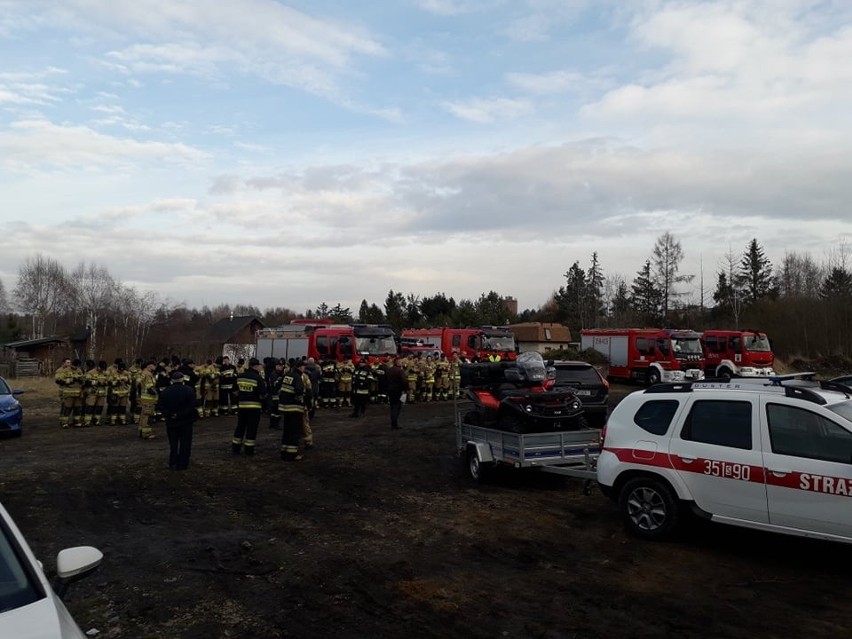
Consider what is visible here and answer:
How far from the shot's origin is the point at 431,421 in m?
18.2

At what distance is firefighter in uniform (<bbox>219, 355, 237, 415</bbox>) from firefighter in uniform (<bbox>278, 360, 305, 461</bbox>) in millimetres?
6263

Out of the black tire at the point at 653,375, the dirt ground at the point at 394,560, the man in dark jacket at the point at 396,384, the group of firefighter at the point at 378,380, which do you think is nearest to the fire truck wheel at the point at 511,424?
the dirt ground at the point at 394,560

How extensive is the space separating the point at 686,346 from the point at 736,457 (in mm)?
24463

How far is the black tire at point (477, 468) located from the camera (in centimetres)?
1040

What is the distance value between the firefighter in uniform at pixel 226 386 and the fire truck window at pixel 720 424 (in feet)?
44.3

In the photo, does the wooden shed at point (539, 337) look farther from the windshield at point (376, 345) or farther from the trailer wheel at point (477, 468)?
the trailer wheel at point (477, 468)

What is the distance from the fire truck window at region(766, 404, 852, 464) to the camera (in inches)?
247

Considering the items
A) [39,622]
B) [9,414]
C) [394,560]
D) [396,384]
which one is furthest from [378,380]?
[39,622]

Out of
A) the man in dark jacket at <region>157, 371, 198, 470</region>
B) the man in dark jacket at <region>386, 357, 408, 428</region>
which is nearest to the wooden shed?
the man in dark jacket at <region>386, 357, 408, 428</region>

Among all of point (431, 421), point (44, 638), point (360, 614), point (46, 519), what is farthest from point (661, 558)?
point (431, 421)

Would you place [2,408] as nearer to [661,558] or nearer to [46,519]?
[46,519]

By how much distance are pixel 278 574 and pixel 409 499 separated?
10.8 ft

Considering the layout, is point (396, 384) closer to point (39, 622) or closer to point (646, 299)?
point (39, 622)

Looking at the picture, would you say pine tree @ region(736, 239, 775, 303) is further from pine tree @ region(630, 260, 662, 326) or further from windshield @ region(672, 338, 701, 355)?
windshield @ region(672, 338, 701, 355)
